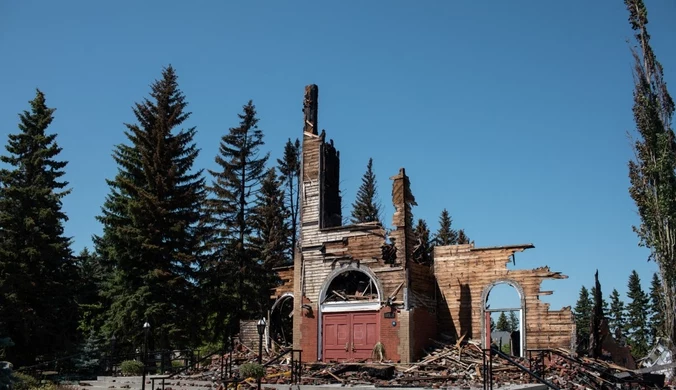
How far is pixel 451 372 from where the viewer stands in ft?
69.3

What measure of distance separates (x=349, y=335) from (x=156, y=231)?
40.6 ft

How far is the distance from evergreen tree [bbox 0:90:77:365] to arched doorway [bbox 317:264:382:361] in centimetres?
1402

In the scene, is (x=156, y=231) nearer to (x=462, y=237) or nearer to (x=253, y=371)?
(x=253, y=371)

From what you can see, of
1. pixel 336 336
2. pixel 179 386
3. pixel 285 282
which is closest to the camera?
pixel 179 386

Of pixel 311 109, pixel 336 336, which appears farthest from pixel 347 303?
pixel 311 109

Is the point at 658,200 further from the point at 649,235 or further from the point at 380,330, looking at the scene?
the point at 380,330

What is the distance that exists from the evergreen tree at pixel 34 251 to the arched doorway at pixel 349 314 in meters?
14.0

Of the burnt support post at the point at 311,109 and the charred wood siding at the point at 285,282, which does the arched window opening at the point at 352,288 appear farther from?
the burnt support post at the point at 311,109

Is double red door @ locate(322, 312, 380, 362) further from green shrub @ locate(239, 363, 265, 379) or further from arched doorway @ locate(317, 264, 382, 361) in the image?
green shrub @ locate(239, 363, 265, 379)

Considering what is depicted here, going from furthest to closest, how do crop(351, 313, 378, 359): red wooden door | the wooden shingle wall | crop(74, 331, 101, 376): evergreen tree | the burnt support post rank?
crop(74, 331, 101, 376): evergreen tree, the burnt support post, crop(351, 313, 378, 359): red wooden door, the wooden shingle wall

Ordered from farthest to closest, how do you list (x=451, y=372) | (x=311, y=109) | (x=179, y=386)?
(x=311, y=109), (x=179, y=386), (x=451, y=372)

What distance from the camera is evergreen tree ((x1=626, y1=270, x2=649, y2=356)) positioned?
6106cm

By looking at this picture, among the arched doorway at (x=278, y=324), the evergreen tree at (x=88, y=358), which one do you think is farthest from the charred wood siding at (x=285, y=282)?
the evergreen tree at (x=88, y=358)

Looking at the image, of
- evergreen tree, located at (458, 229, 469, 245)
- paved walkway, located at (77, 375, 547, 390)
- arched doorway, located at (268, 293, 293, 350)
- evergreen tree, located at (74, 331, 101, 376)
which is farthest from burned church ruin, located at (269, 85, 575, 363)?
evergreen tree, located at (458, 229, 469, 245)
